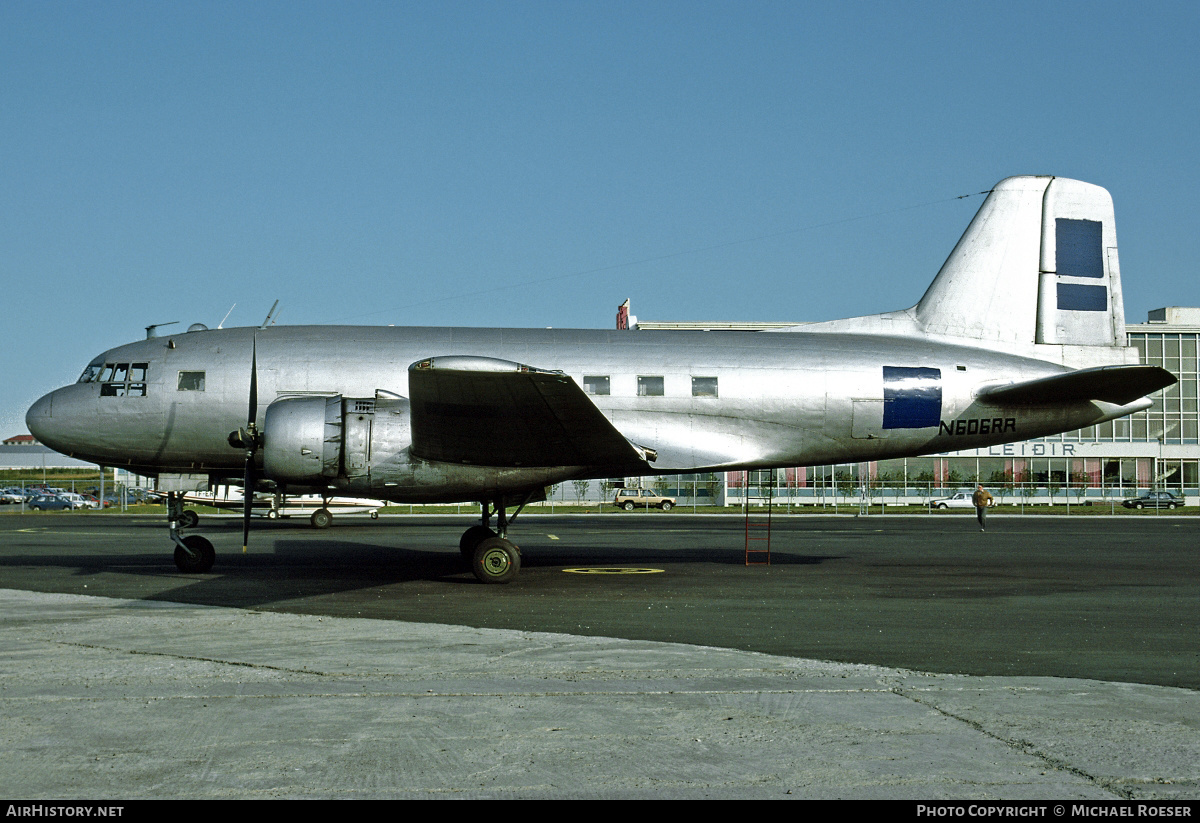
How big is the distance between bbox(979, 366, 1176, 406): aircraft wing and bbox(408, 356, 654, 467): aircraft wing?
24.0ft

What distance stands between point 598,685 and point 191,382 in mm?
12470

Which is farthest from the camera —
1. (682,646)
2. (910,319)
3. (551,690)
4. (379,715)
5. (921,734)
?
(910,319)

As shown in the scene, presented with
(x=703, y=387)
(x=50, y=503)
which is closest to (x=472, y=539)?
(x=703, y=387)

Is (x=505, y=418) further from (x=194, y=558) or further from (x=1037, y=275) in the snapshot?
(x=1037, y=275)

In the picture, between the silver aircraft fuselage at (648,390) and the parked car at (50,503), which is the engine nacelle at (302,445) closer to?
the silver aircraft fuselage at (648,390)

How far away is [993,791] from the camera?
5.49 m

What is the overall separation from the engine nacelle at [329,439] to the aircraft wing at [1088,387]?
37.4ft

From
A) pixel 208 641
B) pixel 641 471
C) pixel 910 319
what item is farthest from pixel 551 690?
pixel 910 319

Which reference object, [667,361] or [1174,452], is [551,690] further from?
[1174,452]

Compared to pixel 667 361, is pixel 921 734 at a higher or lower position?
lower

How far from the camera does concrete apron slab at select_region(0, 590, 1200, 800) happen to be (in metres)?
5.61

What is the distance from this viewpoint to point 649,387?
59.7 ft

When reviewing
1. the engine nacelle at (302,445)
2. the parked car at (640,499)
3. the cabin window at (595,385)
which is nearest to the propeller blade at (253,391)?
the engine nacelle at (302,445)

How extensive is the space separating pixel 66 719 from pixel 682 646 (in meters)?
5.90
